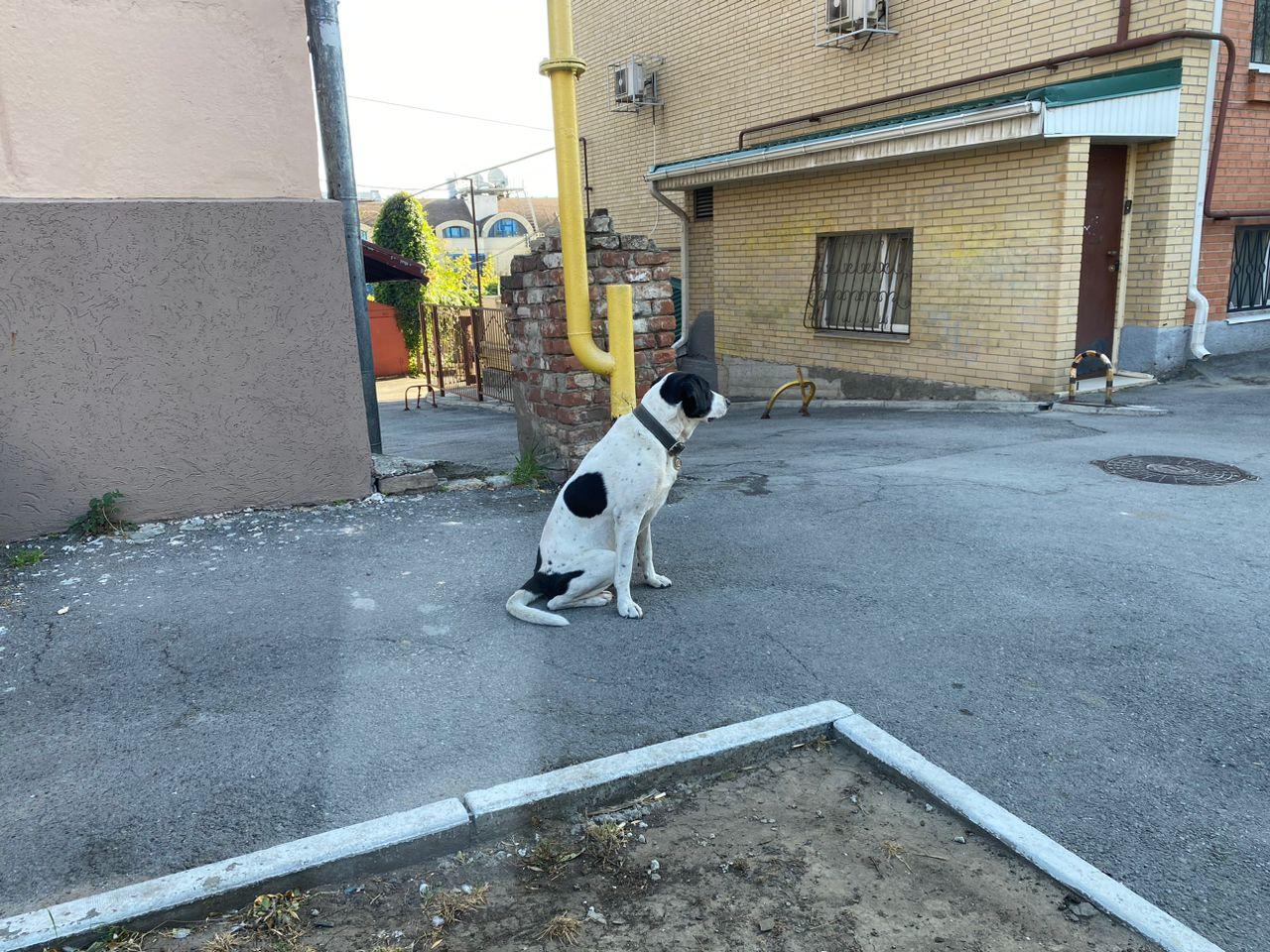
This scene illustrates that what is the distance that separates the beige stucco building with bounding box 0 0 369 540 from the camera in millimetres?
5336

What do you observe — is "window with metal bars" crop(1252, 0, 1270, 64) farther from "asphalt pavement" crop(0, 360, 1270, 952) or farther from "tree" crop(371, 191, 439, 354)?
"tree" crop(371, 191, 439, 354)

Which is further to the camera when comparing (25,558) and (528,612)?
(25,558)

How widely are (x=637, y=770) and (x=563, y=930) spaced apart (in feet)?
2.23

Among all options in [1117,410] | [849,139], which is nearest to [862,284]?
[849,139]

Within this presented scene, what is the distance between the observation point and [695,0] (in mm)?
15789

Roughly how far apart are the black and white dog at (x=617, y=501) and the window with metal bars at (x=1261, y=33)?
31.9ft

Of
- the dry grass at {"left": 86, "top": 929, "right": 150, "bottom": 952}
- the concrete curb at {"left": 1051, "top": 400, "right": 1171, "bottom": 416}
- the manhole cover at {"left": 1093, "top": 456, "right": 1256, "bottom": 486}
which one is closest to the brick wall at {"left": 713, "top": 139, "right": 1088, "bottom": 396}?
the concrete curb at {"left": 1051, "top": 400, "right": 1171, "bottom": 416}

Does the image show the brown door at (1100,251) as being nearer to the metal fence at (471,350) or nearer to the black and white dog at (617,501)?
the black and white dog at (617,501)

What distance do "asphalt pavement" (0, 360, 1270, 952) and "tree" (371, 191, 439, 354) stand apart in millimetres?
19057

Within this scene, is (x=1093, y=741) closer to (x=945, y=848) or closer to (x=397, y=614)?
(x=945, y=848)

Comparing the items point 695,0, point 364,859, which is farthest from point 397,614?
point 695,0

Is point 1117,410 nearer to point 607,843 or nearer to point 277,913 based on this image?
point 607,843

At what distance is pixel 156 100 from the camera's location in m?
5.55

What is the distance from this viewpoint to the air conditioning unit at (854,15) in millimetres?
12242
